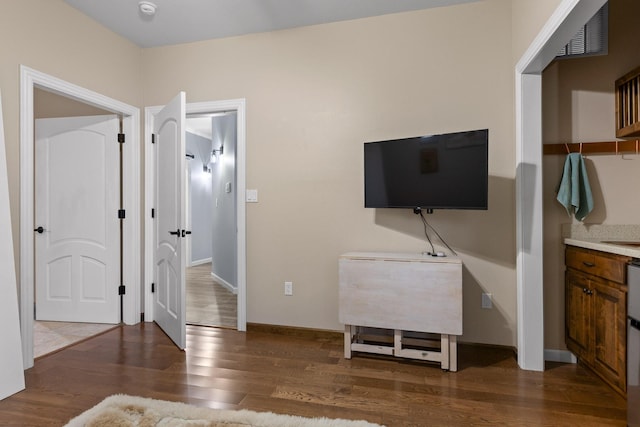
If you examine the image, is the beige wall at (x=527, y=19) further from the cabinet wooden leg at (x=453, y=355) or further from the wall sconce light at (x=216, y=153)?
the wall sconce light at (x=216, y=153)

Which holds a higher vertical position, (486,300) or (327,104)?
(327,104)

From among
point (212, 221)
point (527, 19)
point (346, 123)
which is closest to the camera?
point (527, 19)

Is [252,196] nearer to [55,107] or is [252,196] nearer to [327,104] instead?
[327,104]

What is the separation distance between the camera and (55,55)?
262 centimetres

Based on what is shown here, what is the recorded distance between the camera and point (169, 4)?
2721 mm

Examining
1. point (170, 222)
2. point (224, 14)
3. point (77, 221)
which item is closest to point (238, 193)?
point (170, 222)

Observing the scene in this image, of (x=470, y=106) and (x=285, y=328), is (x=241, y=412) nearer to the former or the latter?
(x=285, y=328)

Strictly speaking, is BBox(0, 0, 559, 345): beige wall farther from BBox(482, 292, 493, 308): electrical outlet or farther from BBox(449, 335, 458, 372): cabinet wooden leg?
BBox(449, 335, 458, 372): cabinet wooden leg

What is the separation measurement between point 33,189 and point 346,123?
2.85 m

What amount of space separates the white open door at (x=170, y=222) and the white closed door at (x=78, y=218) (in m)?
0.38

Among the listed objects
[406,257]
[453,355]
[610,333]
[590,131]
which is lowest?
[453,355]

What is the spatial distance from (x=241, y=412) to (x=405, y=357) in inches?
47.8

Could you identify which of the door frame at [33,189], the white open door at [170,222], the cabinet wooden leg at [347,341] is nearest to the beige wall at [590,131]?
the cabinet wooden leg at [347,341]

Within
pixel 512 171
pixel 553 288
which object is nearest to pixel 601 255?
pixel 553 288
